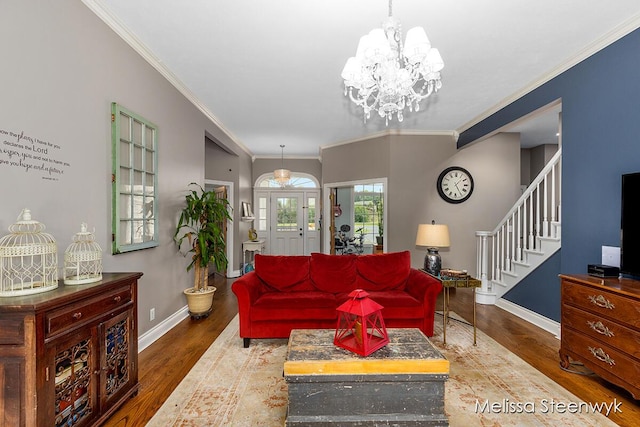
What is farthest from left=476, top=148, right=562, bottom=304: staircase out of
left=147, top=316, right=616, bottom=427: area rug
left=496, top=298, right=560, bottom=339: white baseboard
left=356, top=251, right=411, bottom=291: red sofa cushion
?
left=356, top=251, right=411, bottom=291: red sofa cushion

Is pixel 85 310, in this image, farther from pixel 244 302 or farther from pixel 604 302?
pixel 604 302

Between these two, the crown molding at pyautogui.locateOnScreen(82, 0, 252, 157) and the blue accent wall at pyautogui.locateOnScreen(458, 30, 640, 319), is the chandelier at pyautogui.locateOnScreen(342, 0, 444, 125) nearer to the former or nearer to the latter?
the blue accent wall at pyautogui.locateOnScreen(458, 30, 640, 319)

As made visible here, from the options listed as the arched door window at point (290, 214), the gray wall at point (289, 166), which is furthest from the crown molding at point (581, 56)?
the arched door window at point (290, 214)

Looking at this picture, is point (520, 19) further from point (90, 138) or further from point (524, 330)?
point (90, 138)

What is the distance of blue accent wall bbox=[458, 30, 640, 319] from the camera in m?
2.58

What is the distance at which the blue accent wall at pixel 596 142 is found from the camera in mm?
2584

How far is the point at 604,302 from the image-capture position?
2258 millimetres

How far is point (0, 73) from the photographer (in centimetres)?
170

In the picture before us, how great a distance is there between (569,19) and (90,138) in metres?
3.82

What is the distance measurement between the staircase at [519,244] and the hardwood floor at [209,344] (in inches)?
15.6

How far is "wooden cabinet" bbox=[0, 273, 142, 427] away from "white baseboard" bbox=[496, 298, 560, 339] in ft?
13.2

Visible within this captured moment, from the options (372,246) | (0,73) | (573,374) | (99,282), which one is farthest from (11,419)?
(372,246)

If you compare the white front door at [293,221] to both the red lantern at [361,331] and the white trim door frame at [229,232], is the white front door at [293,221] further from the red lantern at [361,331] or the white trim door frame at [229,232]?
the red lantern at [361,331]

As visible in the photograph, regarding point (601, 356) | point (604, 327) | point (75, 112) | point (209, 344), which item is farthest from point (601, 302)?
point (75, 112)
